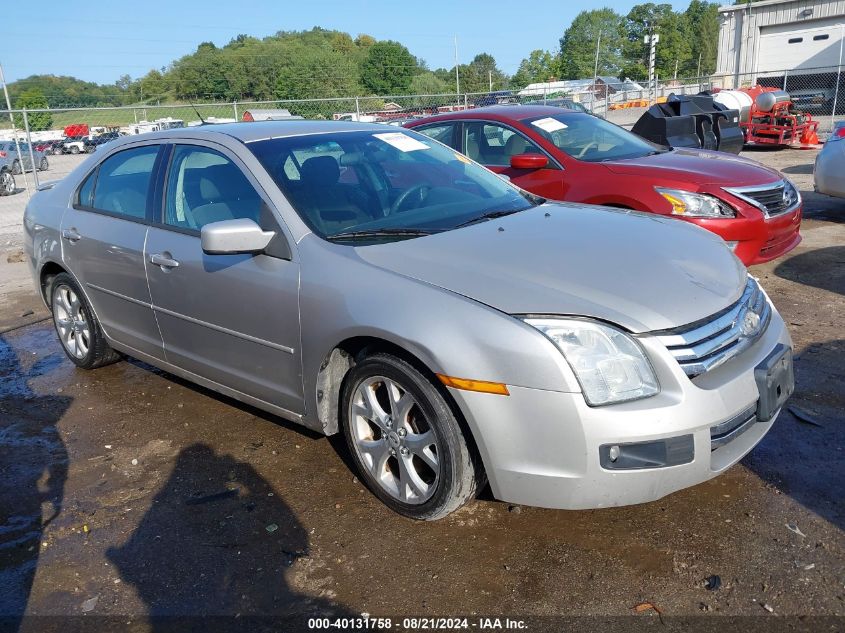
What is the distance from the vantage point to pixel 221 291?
3.60 meters

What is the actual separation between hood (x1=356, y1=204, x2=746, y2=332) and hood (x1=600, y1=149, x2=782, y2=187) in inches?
96.8

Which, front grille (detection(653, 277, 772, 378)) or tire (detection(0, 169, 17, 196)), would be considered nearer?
front grille (detection(653, 277, 772, 378))

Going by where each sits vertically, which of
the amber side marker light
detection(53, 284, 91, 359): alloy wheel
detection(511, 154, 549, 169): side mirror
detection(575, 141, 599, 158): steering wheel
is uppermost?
detection(575, 141, 599, 158): steering wheel

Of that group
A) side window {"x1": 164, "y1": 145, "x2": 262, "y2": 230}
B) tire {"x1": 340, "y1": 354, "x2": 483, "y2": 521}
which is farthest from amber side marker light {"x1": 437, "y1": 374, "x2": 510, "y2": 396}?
side window {"x1": 164, "y1": 145, "x2": 262, "y2": 230}

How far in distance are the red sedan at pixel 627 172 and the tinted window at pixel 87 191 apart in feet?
11.1

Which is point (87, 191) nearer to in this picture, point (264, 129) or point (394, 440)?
point (264, 129)

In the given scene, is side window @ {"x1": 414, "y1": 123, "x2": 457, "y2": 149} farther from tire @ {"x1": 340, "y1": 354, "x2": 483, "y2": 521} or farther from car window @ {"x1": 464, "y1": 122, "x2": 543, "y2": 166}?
tire @ {"x1": 340, "y1": 354, "x2": 483, "y2": 521}

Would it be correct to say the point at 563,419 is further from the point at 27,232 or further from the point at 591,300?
the point at 27,232

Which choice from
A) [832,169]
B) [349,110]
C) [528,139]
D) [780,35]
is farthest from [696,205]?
[780,35]

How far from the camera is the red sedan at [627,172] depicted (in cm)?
570

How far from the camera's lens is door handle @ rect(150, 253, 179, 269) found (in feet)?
12.7

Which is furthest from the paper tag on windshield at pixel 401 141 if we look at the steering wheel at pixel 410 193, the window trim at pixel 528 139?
the window trim at pixel 528 139

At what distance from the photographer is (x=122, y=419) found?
445 cm

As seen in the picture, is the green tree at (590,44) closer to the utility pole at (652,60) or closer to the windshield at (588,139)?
the utility pole at (652,60)
